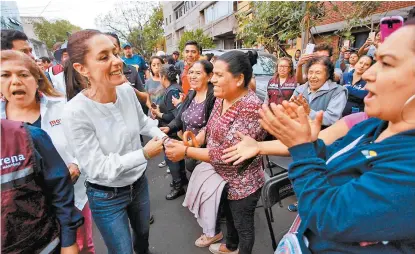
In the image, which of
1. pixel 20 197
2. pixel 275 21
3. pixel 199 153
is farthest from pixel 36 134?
pixel 275 21

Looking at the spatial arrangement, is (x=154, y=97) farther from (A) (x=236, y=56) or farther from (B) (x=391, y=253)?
(B) (x=391, y=253)

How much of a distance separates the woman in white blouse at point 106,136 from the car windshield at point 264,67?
516cm

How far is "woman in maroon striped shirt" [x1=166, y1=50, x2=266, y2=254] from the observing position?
180 cm

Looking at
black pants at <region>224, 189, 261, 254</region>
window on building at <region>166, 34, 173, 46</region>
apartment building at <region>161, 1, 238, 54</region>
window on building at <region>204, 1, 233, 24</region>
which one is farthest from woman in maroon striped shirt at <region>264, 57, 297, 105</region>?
window on building at <region>166, 34, 173, 46</region>

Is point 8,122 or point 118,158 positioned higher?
point 8,122

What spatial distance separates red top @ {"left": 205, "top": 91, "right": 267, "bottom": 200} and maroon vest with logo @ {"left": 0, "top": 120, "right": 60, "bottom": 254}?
1.11 metres

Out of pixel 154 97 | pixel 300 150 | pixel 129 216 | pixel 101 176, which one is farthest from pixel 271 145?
pixel 154 97

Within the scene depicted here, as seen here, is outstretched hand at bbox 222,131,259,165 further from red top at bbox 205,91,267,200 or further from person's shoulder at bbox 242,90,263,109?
person's shoulder at bbox 242,90,263,109

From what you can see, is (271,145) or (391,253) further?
(271,145)

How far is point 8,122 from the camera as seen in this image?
106 centimetres

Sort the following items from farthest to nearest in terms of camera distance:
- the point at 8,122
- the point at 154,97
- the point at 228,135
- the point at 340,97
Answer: the point at 154,97 → the point at 340,97 → the point at 228,135 → the point at 8,122

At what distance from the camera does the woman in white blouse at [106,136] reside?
1476 mm

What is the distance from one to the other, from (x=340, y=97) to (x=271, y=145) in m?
1.82

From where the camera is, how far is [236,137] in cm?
175
